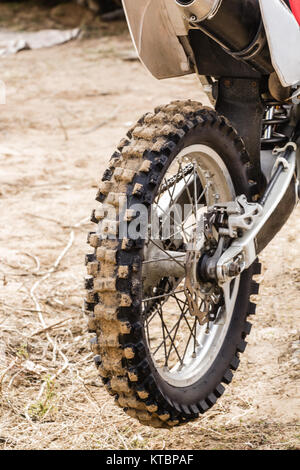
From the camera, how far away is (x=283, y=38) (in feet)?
7.27

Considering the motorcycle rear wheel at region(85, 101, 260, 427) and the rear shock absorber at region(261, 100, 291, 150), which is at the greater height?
the rear shock absorber at region(261, 100, 291, 150)

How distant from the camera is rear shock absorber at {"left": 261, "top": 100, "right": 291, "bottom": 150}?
2.75 m

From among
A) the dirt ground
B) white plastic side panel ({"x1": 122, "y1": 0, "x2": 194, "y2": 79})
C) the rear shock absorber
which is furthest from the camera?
the rear shock absorber

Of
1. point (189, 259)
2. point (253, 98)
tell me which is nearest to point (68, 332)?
point (189, 259)

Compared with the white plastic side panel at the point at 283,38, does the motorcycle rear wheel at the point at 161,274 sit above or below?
below

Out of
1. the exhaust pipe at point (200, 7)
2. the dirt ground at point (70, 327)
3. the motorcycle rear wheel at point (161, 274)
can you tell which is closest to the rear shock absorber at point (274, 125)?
the motorcycle rear wheel at point (161, 274)

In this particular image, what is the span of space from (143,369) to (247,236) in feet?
1.93

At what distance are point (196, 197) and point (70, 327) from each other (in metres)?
1.01

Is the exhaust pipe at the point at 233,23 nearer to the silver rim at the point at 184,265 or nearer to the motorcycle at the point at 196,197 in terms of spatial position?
the motorcycle at the point at 196,197

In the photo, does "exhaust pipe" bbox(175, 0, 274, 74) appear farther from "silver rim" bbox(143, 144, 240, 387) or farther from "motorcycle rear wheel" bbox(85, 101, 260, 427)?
"silver rim" bbox(143, 144, 240, 387)

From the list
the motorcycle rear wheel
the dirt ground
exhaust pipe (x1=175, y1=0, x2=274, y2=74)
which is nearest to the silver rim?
the motorcycle rear wheel

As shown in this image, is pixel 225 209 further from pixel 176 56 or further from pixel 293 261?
pixel 293 261

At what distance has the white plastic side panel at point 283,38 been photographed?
2.14m

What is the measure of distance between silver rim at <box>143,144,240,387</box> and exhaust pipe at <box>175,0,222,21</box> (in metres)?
0.43
